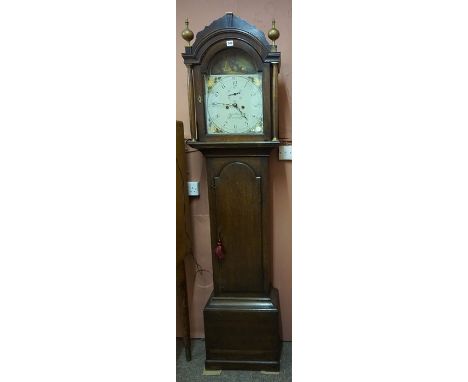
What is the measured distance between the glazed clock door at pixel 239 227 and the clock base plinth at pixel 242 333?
0.07m

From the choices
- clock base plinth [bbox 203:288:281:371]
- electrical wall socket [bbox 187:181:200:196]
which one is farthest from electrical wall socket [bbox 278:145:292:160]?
clock base plinth [bbox 203:288:281:371]

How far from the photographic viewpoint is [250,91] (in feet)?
4.86

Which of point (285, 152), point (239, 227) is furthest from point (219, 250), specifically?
point (285, 152)

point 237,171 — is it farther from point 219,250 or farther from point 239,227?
point 219,250

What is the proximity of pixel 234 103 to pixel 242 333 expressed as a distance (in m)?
1.11

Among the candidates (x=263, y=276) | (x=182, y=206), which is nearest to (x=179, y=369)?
(x=263, y=276)

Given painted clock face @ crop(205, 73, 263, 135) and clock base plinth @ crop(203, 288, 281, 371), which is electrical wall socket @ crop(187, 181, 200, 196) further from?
clock base plinth @ crop(203, 288, 281, 371)

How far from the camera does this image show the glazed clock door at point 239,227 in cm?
157

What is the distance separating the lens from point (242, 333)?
163 centimetres

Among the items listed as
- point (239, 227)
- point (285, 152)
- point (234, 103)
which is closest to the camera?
point (234, 103)

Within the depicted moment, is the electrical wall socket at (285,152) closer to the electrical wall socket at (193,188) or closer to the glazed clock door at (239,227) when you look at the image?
the glazed clock door at (239,227)

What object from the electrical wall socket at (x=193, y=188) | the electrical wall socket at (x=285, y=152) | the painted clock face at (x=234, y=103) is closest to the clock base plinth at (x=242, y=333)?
the electrical wall socket at (x=193, y=188)

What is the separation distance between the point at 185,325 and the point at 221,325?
0.25m

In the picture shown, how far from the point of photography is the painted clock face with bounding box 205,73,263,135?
1479mm
